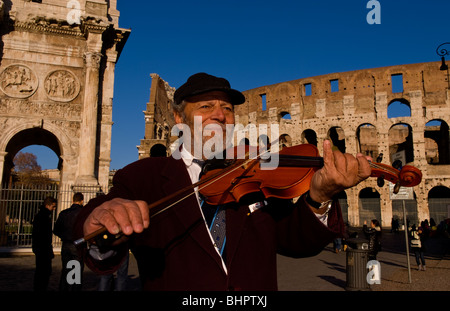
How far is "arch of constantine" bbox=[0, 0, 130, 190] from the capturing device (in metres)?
13.1

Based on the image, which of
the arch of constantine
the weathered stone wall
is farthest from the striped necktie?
the weathered stone wall

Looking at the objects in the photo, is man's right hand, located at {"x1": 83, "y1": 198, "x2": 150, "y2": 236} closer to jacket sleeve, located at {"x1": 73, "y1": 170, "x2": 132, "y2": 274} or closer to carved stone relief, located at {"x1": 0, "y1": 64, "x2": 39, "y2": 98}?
jacket sleeve, located at {"x1": 73, "y1": 170, "x2": 132, "y2": 274}

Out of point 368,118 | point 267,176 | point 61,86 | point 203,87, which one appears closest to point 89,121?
point 61,86

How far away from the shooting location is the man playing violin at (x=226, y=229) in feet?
5.47

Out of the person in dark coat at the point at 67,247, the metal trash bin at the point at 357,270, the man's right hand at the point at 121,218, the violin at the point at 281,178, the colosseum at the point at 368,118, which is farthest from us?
the colosseum at the point at 368,118

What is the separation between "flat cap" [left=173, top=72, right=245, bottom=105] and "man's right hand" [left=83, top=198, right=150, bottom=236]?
3.61 feet

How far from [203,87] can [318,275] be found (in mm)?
8703

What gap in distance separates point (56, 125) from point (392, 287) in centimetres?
1213

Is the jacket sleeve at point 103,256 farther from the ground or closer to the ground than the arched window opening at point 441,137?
closer to the ground

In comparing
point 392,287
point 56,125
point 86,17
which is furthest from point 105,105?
point 392,287

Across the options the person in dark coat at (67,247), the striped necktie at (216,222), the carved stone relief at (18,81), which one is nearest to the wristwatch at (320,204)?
the striped necktie at (216,222)

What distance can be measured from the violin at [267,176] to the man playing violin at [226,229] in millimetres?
61

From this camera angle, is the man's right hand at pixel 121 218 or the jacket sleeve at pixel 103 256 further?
the jacket sleeve at pixel 103 256

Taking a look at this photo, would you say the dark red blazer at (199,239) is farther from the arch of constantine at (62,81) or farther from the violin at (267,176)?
the arch of constantine at (62,81)
